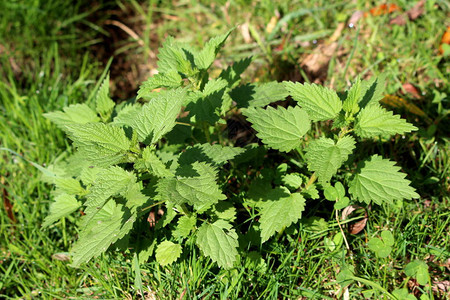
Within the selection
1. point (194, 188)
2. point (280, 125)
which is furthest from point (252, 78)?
point (194, 188)

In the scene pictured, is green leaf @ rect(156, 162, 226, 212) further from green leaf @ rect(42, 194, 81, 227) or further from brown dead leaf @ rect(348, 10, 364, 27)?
brown dead leaf @ rect(348, 10, 364, 27)

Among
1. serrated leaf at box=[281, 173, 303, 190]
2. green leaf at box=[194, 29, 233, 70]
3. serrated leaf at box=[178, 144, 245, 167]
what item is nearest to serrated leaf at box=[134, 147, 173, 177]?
serrated leaf at box=[178, 144, 245, 167]

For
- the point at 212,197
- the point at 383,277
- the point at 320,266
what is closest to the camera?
the point at 212,197

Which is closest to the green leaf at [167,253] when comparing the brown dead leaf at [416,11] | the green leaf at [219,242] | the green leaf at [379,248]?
the green leaf at [219,242]

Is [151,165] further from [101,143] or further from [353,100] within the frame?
[353,100]

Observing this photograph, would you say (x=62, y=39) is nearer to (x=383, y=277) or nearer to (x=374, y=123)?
(x=374, y=123)

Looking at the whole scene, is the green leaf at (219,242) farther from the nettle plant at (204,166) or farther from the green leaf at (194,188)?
the green leaf at (194,188)

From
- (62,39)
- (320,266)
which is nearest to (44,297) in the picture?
(320,266)

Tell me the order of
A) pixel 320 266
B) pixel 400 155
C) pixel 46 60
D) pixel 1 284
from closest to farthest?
pixel 320 266, pixel 1 284, pixel 400 155, pixel 46 60

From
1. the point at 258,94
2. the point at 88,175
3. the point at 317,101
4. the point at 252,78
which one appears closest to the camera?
the point at 317,101
